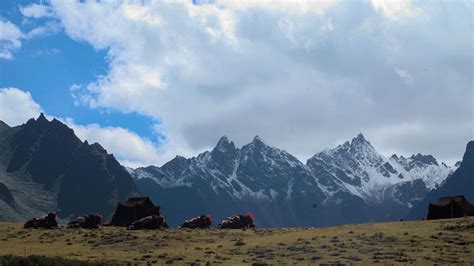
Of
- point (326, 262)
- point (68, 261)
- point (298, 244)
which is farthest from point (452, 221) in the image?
point (68, 261)

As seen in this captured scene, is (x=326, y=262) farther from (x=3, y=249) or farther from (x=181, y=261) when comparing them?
(x=3, y=249)

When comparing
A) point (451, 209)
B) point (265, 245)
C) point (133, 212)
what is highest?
point (451, 209)

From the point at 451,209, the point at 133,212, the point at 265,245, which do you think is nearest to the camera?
the point at 265,245

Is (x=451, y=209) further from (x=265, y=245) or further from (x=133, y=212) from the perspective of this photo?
(x=133, y=212)

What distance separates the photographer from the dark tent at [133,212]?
325 feet

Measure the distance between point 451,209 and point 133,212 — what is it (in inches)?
1908

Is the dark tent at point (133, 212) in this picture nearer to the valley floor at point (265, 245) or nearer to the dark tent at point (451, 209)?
the valley floor at point (265, 245)

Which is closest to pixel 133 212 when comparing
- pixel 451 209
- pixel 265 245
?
pixel 265 245

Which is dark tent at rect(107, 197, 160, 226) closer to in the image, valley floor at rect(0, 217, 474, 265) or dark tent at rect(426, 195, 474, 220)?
valley floor at rect(0, 217, 474, 265)

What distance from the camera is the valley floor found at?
54.5 meters

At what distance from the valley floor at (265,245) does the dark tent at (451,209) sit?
15.9 m

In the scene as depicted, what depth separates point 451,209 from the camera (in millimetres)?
89125

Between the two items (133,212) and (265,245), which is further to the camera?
(133,212)

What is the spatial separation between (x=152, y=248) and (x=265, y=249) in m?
12.4
